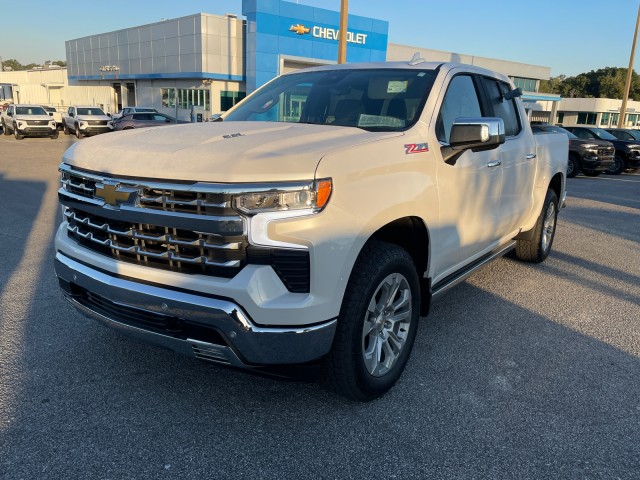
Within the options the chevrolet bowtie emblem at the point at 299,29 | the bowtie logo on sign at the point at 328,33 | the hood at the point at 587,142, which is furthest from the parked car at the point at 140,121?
the hood at the point at 587,142

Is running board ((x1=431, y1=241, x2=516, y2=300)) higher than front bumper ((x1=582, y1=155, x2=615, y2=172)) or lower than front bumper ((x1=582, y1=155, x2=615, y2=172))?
higher

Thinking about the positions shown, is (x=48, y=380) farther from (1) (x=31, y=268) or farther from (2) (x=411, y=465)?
(1) (x=31, y=268)

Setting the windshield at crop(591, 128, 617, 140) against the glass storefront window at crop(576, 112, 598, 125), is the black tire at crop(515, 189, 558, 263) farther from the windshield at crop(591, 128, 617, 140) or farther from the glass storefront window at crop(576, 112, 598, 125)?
the glass storefront window at crop(576, 112, 598, 125)

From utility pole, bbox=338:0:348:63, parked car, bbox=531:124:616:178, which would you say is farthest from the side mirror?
parked car, bbox=531:124:616:178

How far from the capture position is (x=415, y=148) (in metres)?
3.24

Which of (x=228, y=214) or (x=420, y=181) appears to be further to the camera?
(x=420, y=181)

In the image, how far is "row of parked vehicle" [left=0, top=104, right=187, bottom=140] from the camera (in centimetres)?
2731

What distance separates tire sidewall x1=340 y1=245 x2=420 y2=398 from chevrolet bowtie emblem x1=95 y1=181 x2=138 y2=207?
1197mm

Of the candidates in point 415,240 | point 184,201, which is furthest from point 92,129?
point 184,201

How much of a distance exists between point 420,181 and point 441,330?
1.51m

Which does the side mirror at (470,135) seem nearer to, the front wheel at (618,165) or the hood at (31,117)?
the front wheel at (618,165)

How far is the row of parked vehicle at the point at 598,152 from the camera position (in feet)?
57.1

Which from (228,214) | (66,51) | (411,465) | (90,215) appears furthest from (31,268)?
(66,51)

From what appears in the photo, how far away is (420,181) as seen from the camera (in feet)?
10.6
